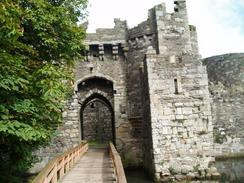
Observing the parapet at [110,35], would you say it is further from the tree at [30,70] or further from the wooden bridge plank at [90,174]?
the wooden bridge plank at [90,174]

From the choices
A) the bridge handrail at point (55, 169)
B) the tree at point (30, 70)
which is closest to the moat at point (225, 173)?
the bridge handrail at point (55, 169)

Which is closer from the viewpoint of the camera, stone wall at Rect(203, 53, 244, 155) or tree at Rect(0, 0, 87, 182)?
tree at Rect(0, 0, 87, 182)

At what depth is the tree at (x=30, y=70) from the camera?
268 inches

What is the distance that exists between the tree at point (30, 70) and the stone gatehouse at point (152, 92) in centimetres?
288

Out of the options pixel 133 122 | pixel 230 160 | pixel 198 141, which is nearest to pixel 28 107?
pixel 198 141

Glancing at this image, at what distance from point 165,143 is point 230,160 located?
6.13 meters

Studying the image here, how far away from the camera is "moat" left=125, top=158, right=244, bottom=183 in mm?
11312

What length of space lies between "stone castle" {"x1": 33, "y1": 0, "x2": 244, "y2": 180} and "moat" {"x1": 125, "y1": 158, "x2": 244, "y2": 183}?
17.8 inches

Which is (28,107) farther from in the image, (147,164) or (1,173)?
(147,164)

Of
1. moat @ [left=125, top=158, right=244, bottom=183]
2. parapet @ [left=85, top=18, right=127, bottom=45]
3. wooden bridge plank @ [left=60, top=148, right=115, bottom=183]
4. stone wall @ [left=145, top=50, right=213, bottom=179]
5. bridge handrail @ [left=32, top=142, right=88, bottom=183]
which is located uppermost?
parapet @ [left=85, top=18, right=127, bottom=45]

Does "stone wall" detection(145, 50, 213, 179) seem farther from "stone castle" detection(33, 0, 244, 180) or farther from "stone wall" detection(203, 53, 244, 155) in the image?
"stone wall" detection(203, 53, 244, 155)

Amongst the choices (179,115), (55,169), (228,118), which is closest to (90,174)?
(55,169)

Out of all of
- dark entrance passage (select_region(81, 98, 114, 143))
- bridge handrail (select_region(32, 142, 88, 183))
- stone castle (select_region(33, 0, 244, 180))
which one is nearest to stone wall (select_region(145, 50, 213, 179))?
stone castle (select_region(33, 0, 244, 180))

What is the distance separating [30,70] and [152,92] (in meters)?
4.25
